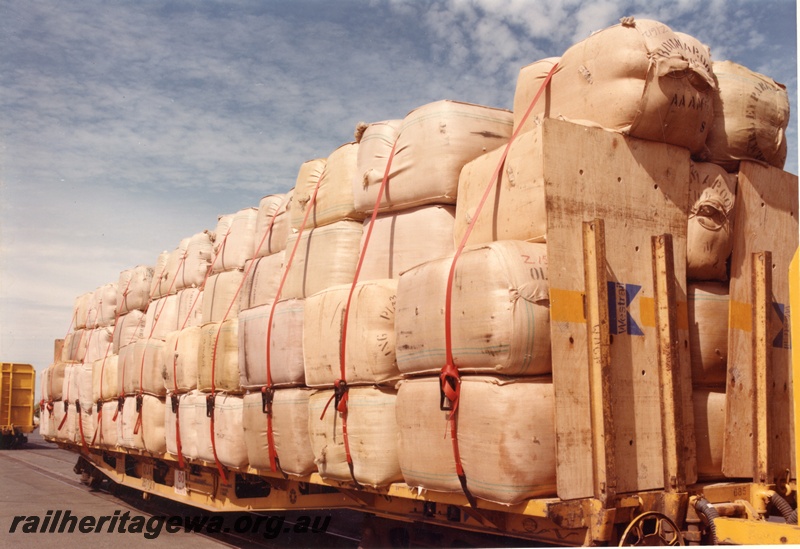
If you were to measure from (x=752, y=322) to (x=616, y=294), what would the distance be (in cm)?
87

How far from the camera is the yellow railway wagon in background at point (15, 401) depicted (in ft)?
83.7

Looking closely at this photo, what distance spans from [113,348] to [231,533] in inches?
179

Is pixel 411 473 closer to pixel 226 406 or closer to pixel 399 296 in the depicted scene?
pixel 399 296

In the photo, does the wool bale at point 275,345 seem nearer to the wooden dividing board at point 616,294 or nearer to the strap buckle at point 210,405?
the strap buckle at point 210,405

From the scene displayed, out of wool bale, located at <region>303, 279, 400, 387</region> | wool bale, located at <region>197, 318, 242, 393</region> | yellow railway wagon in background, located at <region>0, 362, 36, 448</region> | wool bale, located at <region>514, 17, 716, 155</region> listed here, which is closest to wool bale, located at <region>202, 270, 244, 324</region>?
wool bale, located at <region>197, 318, 242, 393</region>

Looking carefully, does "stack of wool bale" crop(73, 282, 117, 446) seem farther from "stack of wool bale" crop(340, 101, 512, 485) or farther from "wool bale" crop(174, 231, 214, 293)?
"stack of wool bale" crop(340, 101, 512, 485)

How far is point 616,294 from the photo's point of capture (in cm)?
381

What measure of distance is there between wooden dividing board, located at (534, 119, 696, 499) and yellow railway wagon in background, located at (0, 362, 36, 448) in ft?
84.5

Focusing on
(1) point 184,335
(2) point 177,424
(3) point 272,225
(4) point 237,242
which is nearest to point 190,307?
(1) point 184,335

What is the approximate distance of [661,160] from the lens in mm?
4098

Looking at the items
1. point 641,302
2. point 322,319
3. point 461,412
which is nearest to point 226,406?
point 322,319

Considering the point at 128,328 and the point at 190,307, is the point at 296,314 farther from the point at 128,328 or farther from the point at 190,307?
the point at 128,328

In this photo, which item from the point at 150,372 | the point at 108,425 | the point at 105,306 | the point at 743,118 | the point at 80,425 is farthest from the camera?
the point at 105,306

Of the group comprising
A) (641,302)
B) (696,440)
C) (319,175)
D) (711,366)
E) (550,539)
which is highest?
(319,175)
